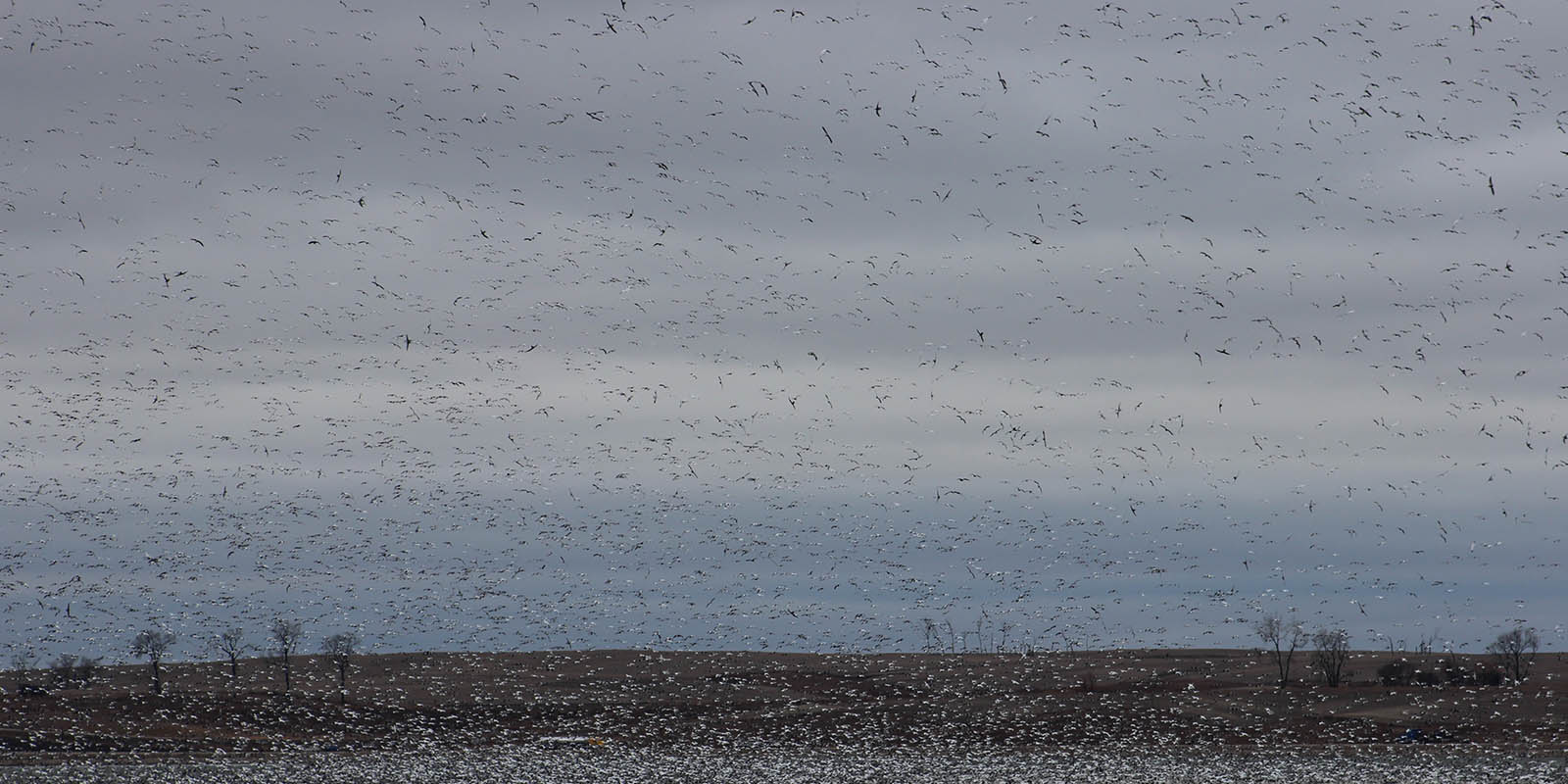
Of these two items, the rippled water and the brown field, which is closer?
the rippled water

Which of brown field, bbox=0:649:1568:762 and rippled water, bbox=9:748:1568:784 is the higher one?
brown field, bbox=0:649:1568:762

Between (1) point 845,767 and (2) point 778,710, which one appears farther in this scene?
(2) point 778,710

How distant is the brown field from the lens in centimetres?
9006

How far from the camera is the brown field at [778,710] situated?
295 ft

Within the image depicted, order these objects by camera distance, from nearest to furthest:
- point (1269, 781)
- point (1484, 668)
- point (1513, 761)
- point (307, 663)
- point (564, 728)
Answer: point (1269, 781)
point (1513, 761)
point (564, 728)
point (1484, 668)
point (307, 663)

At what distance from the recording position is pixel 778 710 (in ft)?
360

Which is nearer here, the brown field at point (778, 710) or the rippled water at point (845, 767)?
the rippled water at point (845, 767)

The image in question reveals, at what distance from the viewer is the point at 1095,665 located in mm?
152625

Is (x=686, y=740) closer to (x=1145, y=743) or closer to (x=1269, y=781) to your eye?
(x=1145, y=743)

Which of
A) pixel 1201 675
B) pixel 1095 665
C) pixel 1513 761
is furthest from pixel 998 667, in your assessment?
pixel 1513 761

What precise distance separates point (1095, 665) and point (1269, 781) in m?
85.8

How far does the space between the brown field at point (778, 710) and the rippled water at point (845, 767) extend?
22.1 ft

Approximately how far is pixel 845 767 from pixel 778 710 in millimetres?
34329

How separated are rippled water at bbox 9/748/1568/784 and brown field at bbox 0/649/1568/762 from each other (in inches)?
265
